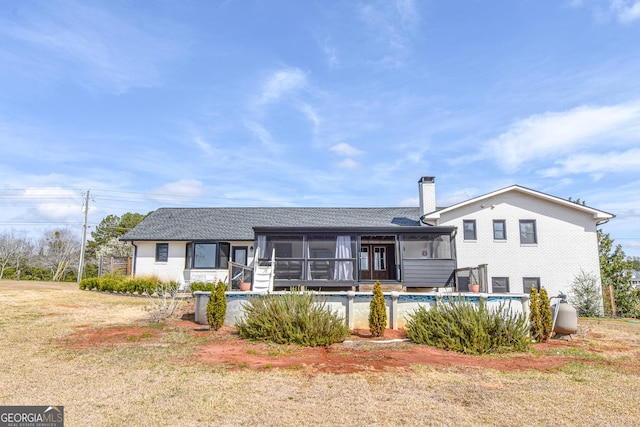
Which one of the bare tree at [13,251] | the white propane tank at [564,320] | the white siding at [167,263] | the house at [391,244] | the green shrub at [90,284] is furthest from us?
the bare tree at [13,251]

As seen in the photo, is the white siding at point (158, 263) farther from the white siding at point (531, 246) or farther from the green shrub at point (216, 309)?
the white siding at point (531, 246)

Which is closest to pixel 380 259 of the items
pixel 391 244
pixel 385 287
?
pixel 391 244

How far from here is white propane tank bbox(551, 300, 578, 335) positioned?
10.9 meters

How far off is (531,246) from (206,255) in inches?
677

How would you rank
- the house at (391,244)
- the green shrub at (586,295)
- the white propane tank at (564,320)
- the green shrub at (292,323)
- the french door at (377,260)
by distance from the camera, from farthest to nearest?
the french door at (377,260) < the green shrub at (586,295) < the house at (391,244) < the white propane tank at (564,320) < the green shrub at (292,323)

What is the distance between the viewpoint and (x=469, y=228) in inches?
801

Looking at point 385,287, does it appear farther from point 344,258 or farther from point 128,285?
point 128,285

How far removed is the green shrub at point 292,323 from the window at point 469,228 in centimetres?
1257

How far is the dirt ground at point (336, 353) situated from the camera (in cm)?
730

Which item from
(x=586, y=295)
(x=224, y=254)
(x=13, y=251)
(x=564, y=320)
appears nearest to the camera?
(x=564, y=320)

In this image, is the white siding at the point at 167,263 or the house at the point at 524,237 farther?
the white siding at the point at 167,263

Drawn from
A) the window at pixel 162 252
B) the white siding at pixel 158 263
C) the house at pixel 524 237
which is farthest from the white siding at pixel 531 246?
the window at pixel 162 252

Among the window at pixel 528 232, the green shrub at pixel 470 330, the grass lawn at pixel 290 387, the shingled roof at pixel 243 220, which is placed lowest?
the grass lawn at pixel 290 387

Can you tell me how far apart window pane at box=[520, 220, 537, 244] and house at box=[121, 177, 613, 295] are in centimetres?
5
